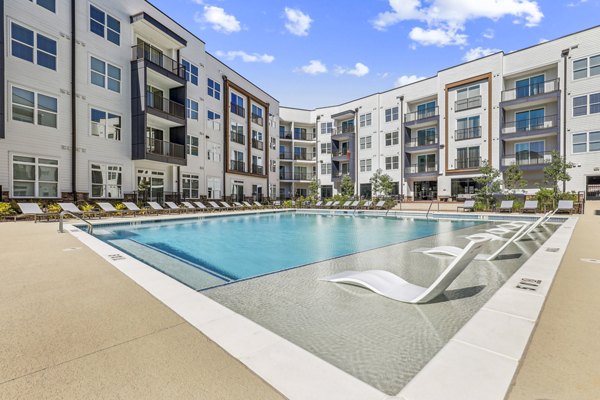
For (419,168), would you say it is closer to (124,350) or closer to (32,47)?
(32,47)

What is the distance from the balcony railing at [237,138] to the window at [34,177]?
14.8 meters

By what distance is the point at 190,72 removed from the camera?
75.5ft

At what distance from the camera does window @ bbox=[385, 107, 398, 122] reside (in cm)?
3300

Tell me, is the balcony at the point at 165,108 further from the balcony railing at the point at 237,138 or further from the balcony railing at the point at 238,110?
the balcony railing at the point at 238,110

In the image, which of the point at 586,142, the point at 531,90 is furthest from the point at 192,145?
the point at 586,142

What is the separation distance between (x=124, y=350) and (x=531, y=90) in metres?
31.7

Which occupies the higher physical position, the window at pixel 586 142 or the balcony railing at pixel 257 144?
the balcony railing at pixel 257 144

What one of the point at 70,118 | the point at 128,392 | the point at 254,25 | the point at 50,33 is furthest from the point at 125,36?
the point at 128,392

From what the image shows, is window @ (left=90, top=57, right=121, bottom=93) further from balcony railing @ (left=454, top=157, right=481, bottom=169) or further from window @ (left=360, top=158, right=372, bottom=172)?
balcony railing @ (left=454, top=157, right=481, bottom=169)

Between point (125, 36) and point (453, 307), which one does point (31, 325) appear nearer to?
point (453, 307)

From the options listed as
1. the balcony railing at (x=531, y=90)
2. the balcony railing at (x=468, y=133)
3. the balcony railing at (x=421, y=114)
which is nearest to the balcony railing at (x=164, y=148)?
the balcony railing at (x=421, y=114)

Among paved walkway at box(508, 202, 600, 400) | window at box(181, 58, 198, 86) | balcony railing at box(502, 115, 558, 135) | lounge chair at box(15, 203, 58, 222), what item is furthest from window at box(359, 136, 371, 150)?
paved walkway at box(508, 202, 600, 400)

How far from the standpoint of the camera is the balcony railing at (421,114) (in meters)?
30.3

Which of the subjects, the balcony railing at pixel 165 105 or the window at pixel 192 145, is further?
the window at pixel 192 145
